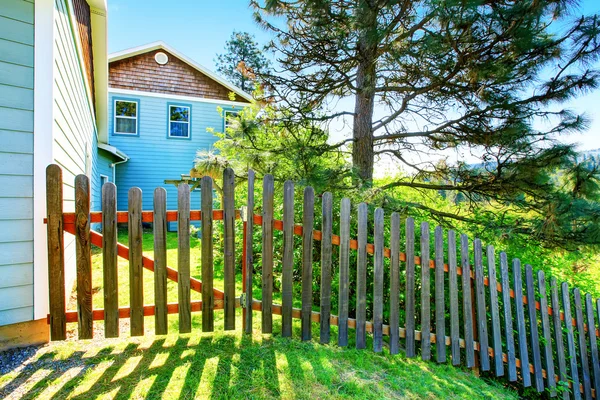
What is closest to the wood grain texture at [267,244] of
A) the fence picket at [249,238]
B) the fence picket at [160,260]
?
the fence picket at [249,238]

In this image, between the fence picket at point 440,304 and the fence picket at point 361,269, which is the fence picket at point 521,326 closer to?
the fence picket at point 440,304

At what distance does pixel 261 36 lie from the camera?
4.81m

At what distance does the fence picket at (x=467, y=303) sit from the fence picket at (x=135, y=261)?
10.00 feet

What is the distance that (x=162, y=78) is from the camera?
455 inches

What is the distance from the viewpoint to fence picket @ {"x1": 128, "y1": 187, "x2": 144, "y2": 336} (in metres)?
2.31

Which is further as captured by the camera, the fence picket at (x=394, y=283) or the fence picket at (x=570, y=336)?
the fence picket at (x=570, y=336)

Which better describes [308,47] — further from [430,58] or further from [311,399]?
[311,399]

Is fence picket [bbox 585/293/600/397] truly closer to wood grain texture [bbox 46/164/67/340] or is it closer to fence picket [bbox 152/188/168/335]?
fence picket [bbox 152/188/168/335]

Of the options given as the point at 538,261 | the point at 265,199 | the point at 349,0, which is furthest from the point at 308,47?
the point at 538,261

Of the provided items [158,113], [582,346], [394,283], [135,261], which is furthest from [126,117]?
[582,346]

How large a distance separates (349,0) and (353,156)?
2.15 m

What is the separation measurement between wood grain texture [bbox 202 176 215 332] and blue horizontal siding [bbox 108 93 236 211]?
925 cm

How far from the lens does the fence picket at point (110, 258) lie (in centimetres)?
224

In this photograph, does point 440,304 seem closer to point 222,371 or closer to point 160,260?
point 222,371
